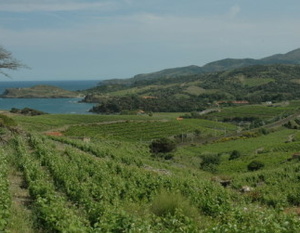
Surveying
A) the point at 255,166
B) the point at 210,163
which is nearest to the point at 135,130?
the point at 210,163

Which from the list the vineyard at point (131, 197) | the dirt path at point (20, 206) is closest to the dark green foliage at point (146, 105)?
the vineyard at point (131, 197)

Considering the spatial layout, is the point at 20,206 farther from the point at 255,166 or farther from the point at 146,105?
the point at 146,105

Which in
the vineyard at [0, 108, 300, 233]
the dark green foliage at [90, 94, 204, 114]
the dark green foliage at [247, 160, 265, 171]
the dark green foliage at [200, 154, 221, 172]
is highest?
the vineyard at [0, 108, 300, 233]

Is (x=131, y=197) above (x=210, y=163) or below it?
above

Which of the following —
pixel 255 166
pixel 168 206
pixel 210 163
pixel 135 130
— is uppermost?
pixel 168 206

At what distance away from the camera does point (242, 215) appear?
9125 millimetres

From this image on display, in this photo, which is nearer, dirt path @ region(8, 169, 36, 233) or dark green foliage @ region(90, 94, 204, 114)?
dirt path @ region(8, 169, 36, 233)

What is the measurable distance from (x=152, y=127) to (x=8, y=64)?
4805 cm

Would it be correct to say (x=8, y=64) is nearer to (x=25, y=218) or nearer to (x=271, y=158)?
(x=25, y=218)

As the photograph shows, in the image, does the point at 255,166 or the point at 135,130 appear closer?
the point at 255,166

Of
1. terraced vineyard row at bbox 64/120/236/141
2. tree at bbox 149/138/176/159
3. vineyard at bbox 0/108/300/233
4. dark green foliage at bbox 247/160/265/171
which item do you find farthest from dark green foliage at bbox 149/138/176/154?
dark green foliage at bbox 247/160/265/171

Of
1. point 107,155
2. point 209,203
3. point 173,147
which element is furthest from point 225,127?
point 209,203

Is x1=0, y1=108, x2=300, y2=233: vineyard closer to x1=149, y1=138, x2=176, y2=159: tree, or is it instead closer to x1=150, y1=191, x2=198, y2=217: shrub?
x1=150, y1=191, x2=198, y2=217: shrub

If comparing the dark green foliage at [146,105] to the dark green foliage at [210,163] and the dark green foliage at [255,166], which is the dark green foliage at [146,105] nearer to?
the dark green foliage at [210,163]
